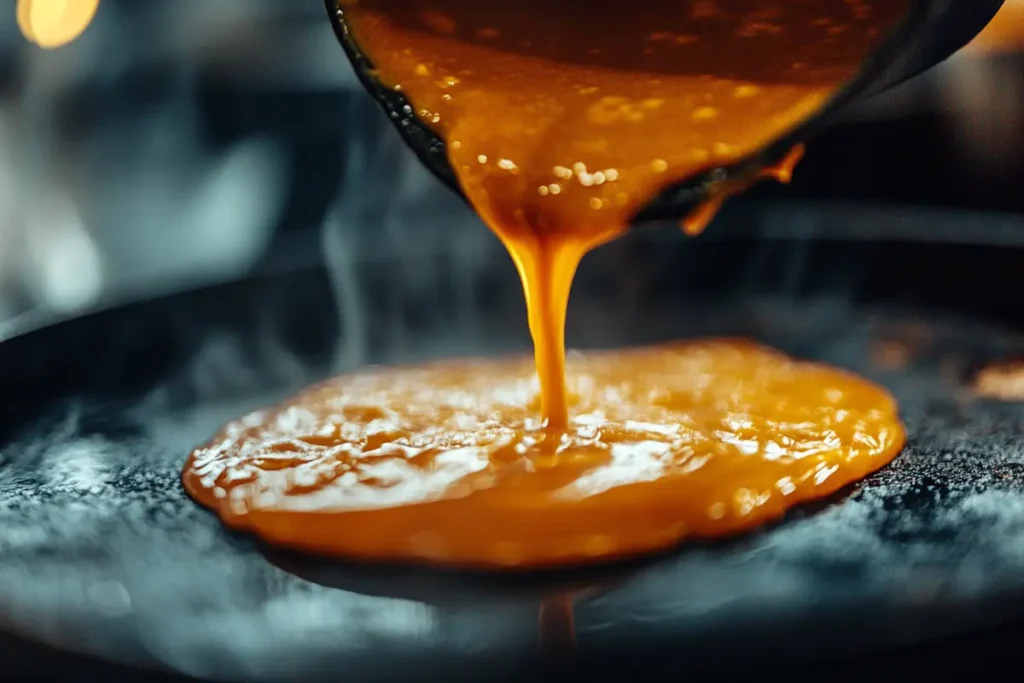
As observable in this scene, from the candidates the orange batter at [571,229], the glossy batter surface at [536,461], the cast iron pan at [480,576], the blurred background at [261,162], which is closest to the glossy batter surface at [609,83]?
the orange batter at [571,229]

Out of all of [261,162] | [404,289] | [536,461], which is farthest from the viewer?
[261,162]

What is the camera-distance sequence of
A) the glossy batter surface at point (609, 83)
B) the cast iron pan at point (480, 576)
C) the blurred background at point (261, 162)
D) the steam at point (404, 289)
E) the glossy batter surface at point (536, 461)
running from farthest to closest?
the blurred background at point (261, 162), the steam at point (404, 289), the glossy batter surface at point (609, 83), the glossy batter surface at point (536, 461), the cast iron pan at point (480, 576)

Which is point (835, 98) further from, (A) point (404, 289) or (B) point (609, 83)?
(A) point (404, 289)

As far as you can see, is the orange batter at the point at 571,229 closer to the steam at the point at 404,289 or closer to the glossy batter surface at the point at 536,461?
the glossy batter surface at the point at 536,461

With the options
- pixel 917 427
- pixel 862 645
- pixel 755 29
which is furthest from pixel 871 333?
pixel 862 645

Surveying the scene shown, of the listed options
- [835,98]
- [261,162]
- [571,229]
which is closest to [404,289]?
[571,229]

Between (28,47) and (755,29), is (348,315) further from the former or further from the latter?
(755,29)

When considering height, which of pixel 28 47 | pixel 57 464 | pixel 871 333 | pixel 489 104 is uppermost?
pixel 28 47
